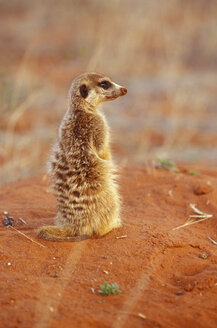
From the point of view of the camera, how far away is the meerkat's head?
402cm

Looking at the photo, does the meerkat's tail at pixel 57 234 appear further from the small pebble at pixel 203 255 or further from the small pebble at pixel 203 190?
the small pebble at pixel 203 190

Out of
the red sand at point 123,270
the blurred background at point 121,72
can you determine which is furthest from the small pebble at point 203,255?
the blurred background at point 121,72

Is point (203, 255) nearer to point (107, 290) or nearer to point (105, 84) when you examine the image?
point (107, 290)

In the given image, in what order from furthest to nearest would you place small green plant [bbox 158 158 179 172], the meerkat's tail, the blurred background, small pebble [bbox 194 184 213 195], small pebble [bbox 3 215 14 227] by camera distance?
the blurred background
small green plant [bbox 158 158 179 172]
small pebble [bbox 194 184 213 195]
small pebble [bbox 3 215 14 227]
the meerkat's tail

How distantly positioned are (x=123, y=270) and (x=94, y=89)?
1.72m

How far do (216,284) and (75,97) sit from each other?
2016 millimetres

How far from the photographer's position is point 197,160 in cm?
796

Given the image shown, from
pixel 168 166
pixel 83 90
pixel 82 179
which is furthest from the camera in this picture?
pixel 168 166

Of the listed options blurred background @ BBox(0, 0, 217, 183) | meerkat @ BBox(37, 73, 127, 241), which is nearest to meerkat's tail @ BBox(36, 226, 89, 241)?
meerkat @ BBox(37, 73, 127, 241)

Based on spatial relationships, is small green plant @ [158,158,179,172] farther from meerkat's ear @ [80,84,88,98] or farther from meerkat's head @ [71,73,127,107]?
meerkat's ear @ [80,84,88,98]

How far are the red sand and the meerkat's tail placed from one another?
60mm

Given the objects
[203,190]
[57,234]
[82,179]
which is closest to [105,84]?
[82,179]

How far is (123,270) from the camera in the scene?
10.9 feet

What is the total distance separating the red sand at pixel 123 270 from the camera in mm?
2723
